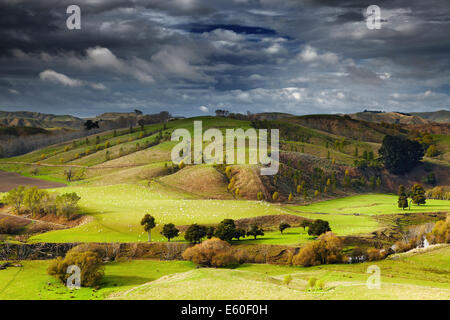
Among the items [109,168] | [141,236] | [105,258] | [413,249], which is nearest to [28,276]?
[105,258]

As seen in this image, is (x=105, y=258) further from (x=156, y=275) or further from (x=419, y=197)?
(x=419, y=197)

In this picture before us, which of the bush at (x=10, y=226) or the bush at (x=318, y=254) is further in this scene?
the bush at (x=10, y=226)

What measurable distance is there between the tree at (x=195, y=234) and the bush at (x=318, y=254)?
1892cm

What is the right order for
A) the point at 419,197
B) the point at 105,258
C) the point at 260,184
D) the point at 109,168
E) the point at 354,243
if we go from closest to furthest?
the point at 105,258
the point at 354,243
the point at 419,197
the point at 260,184
the point at 109,168

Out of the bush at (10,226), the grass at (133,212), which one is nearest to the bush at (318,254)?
the grass at (133,212)

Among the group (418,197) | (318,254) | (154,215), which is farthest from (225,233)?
(418,197)

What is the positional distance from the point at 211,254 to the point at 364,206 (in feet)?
254

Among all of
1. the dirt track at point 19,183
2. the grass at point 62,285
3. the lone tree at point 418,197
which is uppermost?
the dirt track at point 19,183

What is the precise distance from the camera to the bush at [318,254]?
71312mm

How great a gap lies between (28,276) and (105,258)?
15487 mm

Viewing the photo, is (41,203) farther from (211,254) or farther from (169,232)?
(211,254)

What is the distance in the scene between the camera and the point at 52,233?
86500mm

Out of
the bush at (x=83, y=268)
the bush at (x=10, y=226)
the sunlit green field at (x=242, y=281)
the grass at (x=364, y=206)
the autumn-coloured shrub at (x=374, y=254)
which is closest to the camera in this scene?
the sunlit green field at (x=242, y=281)

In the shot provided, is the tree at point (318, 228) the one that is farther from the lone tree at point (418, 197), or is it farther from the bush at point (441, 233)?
the lone tree at point (418, 197)
